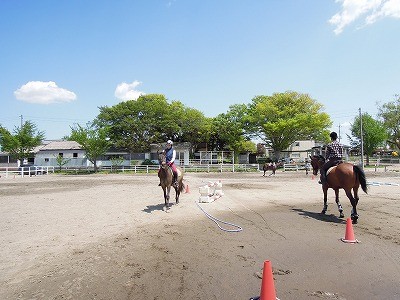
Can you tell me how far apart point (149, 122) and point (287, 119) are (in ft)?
76.6

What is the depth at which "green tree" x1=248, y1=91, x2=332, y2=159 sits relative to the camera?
142 feet

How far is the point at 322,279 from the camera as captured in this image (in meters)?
4.24

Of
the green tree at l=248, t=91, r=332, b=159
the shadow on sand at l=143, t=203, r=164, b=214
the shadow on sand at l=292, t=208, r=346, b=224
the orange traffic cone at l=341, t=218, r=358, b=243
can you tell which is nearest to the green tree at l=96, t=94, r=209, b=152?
the green tree at l=248, t=91, r=332, b=159

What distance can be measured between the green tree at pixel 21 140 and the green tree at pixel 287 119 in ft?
118

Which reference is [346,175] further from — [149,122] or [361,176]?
[149,122]

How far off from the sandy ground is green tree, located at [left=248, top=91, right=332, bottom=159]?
3502 centimetres

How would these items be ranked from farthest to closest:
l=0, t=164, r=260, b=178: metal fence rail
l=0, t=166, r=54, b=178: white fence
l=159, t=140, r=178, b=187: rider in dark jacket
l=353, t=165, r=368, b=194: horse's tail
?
l=0, t=164, r=260, b=178: metal fence rail, l=0, t=166, r=54, b=178: white fence, l=159, t=140, r=178, b=187: rider in dark jacket, l=353, t=165, r=368, b=194: horse's tail

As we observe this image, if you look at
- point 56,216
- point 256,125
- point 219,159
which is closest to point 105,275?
point 56,216

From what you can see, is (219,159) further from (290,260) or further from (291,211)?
(290,260)

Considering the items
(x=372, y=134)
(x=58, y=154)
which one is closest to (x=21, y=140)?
(x=58, y=154)

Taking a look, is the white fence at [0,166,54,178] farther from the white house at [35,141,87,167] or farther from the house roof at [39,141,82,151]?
the house roof at [39,141,82,151]

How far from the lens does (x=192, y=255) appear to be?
211 inches

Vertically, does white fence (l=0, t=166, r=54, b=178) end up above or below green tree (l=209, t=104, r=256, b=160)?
below

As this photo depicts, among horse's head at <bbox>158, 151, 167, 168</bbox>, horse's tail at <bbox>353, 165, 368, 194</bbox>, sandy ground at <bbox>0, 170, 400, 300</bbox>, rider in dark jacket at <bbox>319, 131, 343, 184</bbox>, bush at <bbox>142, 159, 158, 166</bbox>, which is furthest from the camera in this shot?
bush at <bbox>142, 159, 158, 166</bbox>
